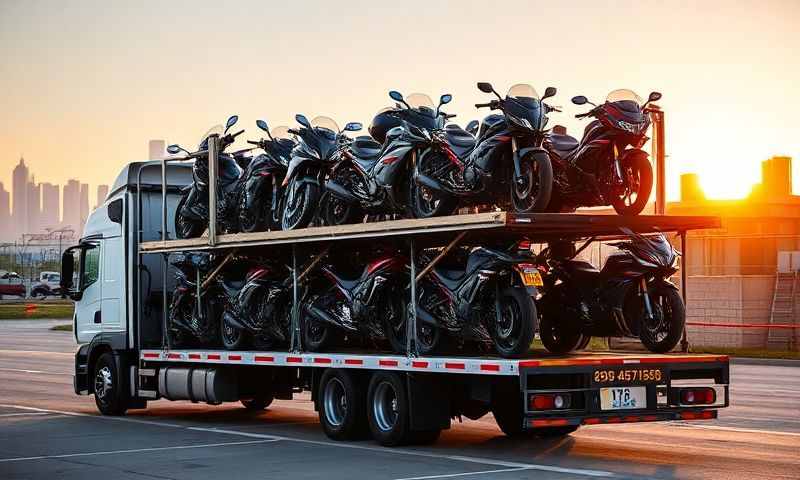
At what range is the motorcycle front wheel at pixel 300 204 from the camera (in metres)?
16.5

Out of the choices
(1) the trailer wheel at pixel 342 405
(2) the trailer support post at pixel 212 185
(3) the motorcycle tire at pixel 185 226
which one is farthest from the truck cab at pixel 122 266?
(1) the trailer wheel at pixel 342 405

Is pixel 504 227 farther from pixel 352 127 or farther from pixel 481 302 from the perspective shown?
pixel 352 127

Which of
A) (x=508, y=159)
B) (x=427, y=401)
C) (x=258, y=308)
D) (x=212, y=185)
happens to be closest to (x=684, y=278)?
(x=508, y=159)

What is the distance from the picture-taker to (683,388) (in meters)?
13.3

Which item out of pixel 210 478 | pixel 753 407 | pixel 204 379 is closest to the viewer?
pixel 210 478

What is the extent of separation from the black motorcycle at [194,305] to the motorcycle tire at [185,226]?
0.28 metres

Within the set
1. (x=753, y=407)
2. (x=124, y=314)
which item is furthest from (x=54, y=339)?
(x=753, y=407)

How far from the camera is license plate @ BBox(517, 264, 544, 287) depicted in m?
12.8

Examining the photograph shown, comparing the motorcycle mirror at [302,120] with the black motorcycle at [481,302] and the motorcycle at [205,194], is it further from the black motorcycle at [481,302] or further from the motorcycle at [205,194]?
the black motorcycle at [481,302]

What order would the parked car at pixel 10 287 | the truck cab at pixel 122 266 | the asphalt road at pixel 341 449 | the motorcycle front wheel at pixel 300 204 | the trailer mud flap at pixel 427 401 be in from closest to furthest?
the asphalt road at pixel 341 449 → the trailer mud flap at pixel 427 401 → the motorcycle front wheel at pixel 300 204 → the truck cab at pixel 122 266 → the parked car at pixel 10 287

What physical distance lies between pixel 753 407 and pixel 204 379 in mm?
7547

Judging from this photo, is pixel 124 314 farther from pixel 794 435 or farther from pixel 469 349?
pixel 794 435

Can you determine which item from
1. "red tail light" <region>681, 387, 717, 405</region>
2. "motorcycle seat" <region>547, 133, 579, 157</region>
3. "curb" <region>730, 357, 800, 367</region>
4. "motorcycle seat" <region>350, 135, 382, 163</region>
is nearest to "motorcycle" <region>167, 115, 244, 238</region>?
"motorcycle seat" <region>350, 135, 382, 163</region>

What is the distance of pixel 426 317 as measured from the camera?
1407cm
